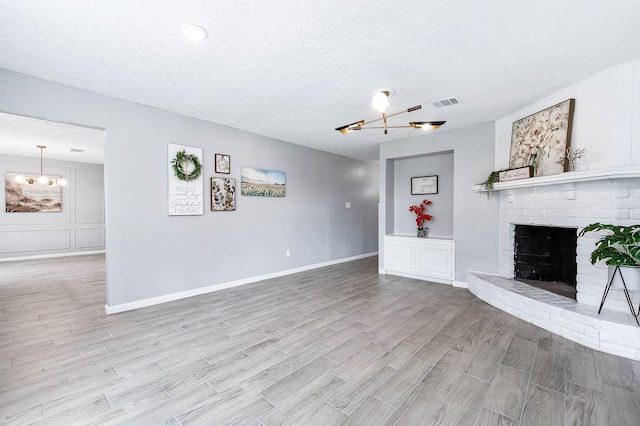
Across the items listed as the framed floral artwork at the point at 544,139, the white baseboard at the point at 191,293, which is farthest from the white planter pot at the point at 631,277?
the white baseboard at the point at 191,293

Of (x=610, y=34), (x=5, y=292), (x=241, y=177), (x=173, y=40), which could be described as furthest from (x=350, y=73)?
(x=5, y=292)

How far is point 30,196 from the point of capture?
7.11m

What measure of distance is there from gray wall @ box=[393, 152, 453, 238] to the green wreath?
3.85 meters

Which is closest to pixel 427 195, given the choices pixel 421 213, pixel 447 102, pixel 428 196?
pixel 428 196

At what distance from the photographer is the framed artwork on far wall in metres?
5.33

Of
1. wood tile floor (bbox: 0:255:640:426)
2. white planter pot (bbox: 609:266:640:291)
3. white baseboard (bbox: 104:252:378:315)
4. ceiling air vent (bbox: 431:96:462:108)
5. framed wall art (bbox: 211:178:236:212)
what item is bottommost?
wood tile floor (bbox: 0:255:640:426)

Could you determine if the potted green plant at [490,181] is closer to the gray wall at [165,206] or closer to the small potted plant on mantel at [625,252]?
the small potted plant on mantel at [625,252]

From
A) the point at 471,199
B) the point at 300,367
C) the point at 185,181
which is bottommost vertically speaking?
the point at 300,367

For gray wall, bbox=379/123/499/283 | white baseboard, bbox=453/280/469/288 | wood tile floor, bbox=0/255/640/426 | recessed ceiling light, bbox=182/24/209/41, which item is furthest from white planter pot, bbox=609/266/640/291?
recessed ceiling light, bbox=182/24/209/41

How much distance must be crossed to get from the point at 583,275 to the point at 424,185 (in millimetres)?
2899

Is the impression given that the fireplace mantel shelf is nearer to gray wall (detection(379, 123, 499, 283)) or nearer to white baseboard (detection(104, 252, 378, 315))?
gray wall (detection(379, 123, 499, 283))

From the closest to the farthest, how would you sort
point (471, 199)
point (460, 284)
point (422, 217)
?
1. point (471, 199)
2. point (460, 284)
3. point (422, 217)

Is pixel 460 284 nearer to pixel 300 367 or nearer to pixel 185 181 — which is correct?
pixel 300 367

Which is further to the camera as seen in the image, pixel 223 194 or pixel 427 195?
pixel 427 195
